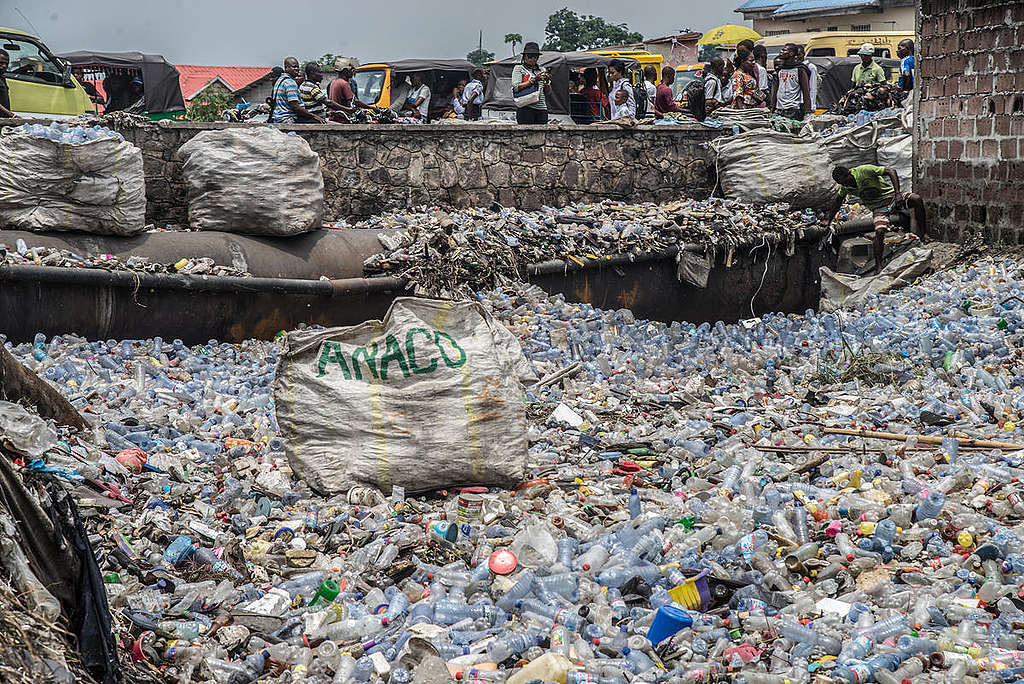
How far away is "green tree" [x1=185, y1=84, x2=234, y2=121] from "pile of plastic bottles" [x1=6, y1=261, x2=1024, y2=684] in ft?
43.6

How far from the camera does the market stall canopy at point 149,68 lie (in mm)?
17781

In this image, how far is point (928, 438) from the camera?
4.52 meters

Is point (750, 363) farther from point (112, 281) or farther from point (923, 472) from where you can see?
point (112, 281)

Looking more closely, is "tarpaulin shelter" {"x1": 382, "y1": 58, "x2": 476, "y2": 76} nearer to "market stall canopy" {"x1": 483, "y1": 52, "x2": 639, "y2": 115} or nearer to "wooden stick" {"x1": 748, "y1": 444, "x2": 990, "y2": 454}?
"market stall canopy" {"x1": 483, "y1": 52, "x2": 639, "y2": 115}

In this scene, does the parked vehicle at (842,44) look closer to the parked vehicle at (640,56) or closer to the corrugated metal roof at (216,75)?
the parked vehicle at (640,56)

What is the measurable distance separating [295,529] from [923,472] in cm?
250

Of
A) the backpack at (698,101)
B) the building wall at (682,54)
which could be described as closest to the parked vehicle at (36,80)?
the backpack at (698,101)

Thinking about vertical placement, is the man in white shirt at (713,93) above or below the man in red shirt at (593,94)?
below

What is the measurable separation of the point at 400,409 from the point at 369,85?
15301 mm

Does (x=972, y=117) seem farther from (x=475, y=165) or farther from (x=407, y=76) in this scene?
(x=407, y=76)

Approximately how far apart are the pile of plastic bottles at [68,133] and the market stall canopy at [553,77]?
404 inches

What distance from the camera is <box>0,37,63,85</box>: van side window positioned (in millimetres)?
13352

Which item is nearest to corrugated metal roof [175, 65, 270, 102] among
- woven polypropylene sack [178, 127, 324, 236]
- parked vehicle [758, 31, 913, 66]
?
parked vehicle [758, 31, 913, 66]

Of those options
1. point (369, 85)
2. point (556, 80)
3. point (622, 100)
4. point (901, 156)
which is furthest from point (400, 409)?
point (369, 85)
